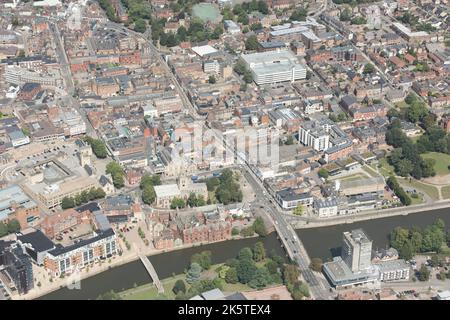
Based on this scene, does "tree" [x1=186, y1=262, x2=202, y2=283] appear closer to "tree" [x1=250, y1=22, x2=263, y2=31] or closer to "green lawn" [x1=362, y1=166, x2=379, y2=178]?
"green lawn" [x1=362, y1=166, x2=379, y2=178]

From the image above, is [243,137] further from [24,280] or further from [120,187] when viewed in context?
[24,280]

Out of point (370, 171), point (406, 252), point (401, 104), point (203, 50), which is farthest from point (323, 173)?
point (203, 50)

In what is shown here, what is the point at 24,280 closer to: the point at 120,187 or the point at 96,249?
the point at 96,249

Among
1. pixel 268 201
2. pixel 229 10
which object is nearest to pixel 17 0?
pixel 229 10

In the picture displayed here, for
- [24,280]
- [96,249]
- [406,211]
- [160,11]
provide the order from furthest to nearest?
[160,11] → [406,211] → [96,249] → [24,280]

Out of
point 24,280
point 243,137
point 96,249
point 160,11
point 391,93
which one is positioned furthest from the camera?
point 160,11

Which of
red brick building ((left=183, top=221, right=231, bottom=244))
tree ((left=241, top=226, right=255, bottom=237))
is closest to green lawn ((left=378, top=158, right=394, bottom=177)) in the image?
tree ((left=241, top=226, right=255, bottom=237))

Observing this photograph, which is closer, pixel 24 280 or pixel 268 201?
pixel 24 280
